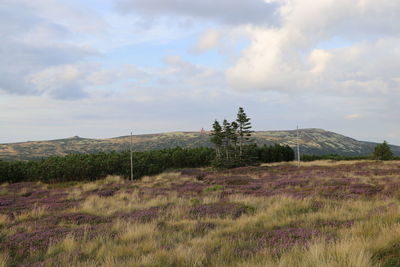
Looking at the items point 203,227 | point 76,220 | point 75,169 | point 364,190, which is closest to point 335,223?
point 203,227

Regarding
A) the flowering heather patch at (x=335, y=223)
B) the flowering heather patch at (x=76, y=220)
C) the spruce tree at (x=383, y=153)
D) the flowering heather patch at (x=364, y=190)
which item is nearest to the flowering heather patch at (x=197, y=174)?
the flowering heather patch at (x=364, y=190)

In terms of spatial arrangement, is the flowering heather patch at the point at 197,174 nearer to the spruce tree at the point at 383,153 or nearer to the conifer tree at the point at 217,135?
the conifer tree at the point at 217,135

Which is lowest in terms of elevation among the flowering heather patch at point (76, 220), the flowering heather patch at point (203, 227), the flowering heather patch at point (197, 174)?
the flowering heather patch at point (197, 174)

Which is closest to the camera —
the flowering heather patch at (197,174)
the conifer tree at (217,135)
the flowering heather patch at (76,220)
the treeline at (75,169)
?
the flowering heather patch at (76,220)

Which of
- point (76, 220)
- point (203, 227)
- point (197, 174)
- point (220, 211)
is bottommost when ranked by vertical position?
point (197, 174)

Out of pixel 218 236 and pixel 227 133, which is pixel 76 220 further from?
pixel 227 133

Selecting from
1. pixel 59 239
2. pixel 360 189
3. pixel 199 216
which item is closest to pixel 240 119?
pixel 360 189

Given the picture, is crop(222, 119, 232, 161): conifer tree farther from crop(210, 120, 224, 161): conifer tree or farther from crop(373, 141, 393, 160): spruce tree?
crop(373, 141, 393, 160): spruce tree

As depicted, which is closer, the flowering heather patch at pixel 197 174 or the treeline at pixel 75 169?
the flowering heather patch at pixel 197 174

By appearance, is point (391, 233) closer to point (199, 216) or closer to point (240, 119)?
point (199, 216)

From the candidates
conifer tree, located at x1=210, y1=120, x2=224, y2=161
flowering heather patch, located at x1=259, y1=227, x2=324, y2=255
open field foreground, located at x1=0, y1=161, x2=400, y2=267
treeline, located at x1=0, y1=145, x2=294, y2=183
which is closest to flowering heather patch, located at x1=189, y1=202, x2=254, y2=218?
open field foreground, located at x1=0, y1=161, x2=400, y2=267

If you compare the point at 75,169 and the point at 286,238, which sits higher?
the point at 286,238

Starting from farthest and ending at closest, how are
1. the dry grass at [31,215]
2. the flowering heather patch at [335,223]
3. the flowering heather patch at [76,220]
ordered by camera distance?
1. the dry grass at [31,215]
2. the flowering heather patch at [76,220]
3. the flowering heather patch at [335,223]

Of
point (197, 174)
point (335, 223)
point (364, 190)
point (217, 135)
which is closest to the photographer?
point (335, 223)
